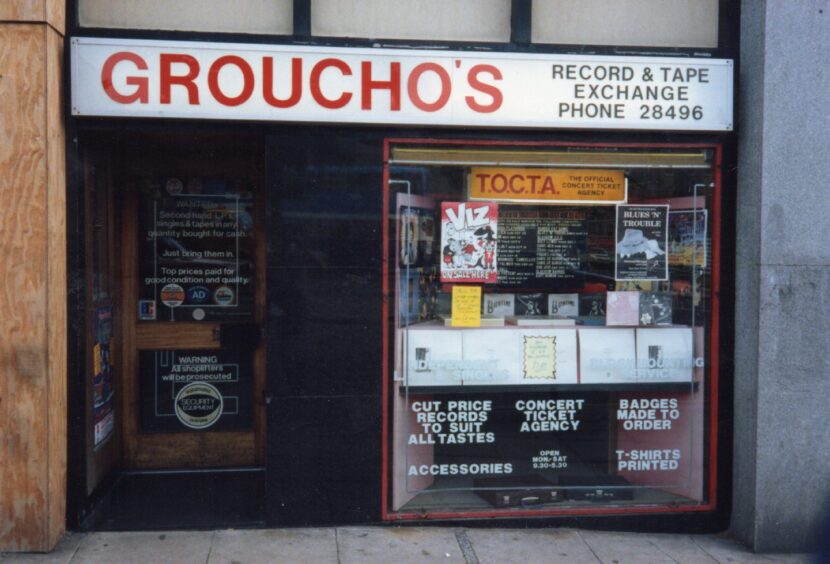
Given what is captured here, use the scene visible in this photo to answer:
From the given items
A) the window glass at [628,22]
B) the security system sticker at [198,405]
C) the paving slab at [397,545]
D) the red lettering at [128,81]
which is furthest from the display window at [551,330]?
the security system sticker at [198,405]

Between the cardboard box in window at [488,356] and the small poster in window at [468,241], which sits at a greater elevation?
the small poster in window at [468,241]

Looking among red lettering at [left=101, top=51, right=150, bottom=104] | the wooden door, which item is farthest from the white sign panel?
the wooden door

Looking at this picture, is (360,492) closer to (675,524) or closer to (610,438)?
(610,438)

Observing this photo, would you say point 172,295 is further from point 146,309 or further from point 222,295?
point 222,295

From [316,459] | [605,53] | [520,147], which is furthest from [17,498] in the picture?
[605,53]

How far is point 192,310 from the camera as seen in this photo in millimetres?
6633

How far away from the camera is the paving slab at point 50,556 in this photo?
4.89m

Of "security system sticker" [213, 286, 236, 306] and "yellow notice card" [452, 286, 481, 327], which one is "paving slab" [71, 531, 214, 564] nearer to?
"security system sticker" [213, 286, 236, 306]

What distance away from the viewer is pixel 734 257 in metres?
5.66

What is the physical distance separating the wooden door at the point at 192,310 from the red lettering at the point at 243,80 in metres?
1.32

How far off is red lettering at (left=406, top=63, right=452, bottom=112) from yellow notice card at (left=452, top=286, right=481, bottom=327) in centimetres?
121

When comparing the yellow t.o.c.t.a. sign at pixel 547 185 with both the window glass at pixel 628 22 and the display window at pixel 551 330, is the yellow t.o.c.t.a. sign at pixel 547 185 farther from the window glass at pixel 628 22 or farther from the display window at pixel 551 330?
the window glass at pixel 628 22

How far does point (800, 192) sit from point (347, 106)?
297 centimetres

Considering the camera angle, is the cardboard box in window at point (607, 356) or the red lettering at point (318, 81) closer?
the red lettering at point (318, 81)
